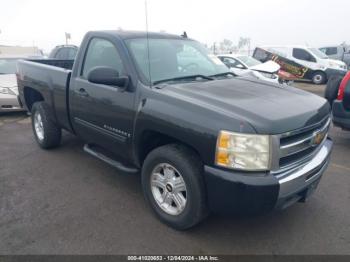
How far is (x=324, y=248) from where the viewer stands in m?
2.80

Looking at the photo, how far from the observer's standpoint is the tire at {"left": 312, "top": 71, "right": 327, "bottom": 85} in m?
14.6

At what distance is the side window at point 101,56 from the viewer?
358 cm

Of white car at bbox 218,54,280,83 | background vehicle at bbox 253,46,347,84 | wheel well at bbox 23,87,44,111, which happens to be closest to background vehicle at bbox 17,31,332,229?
wheel well at bbox 23,87,44,111

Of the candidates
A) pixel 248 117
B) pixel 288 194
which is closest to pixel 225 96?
pixel 248 117

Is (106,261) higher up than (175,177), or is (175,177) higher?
(175,177)

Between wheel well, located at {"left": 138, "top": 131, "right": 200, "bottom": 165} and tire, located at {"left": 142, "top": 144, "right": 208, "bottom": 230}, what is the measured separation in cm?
15

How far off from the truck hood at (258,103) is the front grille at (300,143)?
6 centimetres

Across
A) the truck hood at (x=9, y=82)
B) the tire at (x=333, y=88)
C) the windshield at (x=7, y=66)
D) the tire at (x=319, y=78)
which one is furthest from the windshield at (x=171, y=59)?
the tire at (x=319, y=78)

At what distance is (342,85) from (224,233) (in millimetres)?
3348

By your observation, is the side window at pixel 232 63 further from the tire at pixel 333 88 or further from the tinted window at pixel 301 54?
the tire at pixel 333 88

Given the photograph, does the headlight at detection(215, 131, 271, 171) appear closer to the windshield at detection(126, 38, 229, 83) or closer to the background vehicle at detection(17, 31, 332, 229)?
the background vehicle at detection(17, 31, 332, 229)

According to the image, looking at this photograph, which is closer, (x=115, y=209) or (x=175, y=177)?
(x=175, y=177)

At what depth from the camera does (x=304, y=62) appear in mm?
14898

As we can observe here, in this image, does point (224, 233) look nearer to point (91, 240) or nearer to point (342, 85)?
point (91, 240)
